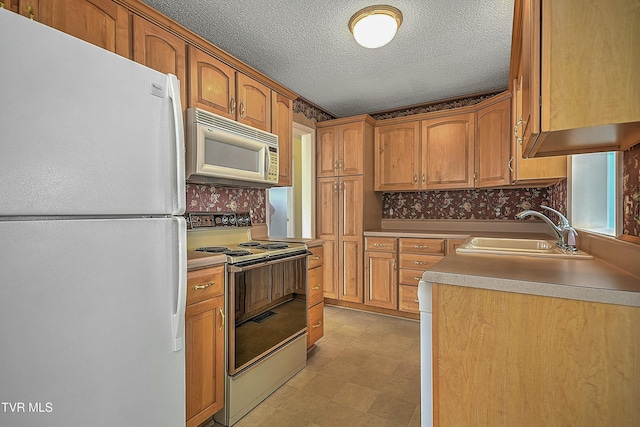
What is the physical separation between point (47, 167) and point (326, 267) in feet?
10.1

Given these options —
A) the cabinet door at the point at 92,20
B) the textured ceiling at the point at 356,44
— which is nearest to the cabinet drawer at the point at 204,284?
the cabinet door at the point at 92,20

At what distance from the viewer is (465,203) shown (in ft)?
11.7

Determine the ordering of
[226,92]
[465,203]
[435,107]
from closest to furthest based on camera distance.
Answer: [226,92]
[465,203]
[435,107]

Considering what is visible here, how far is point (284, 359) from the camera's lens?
208 cm

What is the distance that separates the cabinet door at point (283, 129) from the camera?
2629 mm

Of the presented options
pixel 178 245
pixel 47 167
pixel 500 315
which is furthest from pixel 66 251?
pixel 500 315

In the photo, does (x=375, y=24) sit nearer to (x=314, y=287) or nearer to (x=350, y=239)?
(x=314, y=287)

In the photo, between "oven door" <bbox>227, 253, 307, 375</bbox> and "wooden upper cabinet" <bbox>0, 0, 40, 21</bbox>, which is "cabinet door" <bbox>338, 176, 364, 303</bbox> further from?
"wooden upper cabinet" <bbox>0, 0, 40, 21</bbox>

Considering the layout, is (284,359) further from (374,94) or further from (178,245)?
(374,94)

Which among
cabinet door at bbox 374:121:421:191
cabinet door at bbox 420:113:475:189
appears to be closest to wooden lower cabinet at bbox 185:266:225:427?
cabinet door at bbox 374:121:421:191

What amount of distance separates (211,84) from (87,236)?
1471mm

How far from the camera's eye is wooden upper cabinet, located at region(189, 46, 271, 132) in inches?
77.5

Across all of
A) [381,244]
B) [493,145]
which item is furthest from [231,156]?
[493,145]

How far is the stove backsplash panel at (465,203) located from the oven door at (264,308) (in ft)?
6.74
